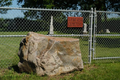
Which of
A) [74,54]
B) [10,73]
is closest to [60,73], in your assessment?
[74,54]

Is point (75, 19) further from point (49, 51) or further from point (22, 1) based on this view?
point (22, 1)

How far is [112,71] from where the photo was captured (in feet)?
15.4

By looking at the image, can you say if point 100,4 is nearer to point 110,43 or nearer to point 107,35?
point 110,43

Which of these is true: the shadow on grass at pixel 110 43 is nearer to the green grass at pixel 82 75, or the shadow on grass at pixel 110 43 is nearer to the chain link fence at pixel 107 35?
the chain link fence at pixel 107 35

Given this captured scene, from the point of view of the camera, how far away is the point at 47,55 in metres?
4.09

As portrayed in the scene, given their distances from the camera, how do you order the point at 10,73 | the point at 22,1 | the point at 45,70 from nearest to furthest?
the point at 45,70 → the point at 10,73 → the point at 22,1

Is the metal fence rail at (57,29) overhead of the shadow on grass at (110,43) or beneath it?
overhead

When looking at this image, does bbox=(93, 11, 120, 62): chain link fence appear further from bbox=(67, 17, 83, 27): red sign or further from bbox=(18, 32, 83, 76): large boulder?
bbox=(18, 32, 83, 76): large boulder

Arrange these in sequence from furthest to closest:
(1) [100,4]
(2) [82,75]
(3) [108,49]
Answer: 1. (1) [100,4]
2. (3) [108,49]
3. (2) [82,75]

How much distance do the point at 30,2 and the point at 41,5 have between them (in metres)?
1.84

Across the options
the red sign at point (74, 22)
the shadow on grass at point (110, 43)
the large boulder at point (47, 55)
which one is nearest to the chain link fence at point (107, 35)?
the shadow on grass at point (110, 43)

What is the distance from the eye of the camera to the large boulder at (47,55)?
4.04 meters

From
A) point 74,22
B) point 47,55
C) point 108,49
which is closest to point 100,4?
point 108,49

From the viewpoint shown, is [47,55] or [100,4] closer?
[47,55]
